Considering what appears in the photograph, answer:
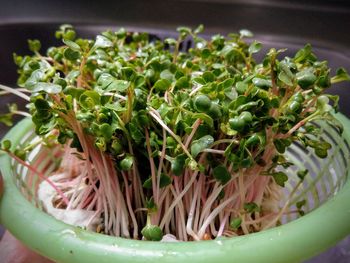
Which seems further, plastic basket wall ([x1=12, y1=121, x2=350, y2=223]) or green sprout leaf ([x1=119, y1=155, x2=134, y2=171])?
plastic basket wall ([x1=12, y1=121, x2=350, y2=223])

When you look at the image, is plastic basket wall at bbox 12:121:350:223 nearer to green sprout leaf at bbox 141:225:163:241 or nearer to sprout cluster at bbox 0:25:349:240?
sprout cluster at bbox 0:25:349:240

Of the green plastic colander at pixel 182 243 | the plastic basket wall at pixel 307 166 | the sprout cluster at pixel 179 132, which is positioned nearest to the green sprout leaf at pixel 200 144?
the sprout cluster at pixel 179 132

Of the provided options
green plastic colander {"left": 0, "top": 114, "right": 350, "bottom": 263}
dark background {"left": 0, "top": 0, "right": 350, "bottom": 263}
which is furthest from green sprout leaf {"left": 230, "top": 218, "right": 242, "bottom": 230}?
dark background {"left": 0, "top": 0, "right": 350, "bottom": 263}

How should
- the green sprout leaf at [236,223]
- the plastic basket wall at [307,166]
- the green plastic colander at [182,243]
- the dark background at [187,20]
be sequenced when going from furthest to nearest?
the dark background at [187,20] < the plastic basket wall at [307,166] < the green sprout leaf at [236,223] < the green plastic colander at [182,243]

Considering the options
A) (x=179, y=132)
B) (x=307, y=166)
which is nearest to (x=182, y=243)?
(x=179, y=132)

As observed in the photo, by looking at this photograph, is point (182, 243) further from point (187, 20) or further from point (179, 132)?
point (187, 20)

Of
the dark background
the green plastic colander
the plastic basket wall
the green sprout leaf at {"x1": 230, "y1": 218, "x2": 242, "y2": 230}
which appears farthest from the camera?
the dark background

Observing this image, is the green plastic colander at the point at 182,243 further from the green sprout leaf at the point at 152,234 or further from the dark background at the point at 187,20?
the dark background at the point at 187,20

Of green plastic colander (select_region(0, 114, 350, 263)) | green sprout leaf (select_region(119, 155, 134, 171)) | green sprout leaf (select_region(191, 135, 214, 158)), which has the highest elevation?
green sprout leaf (select_region(191, 135, 214, 158))
